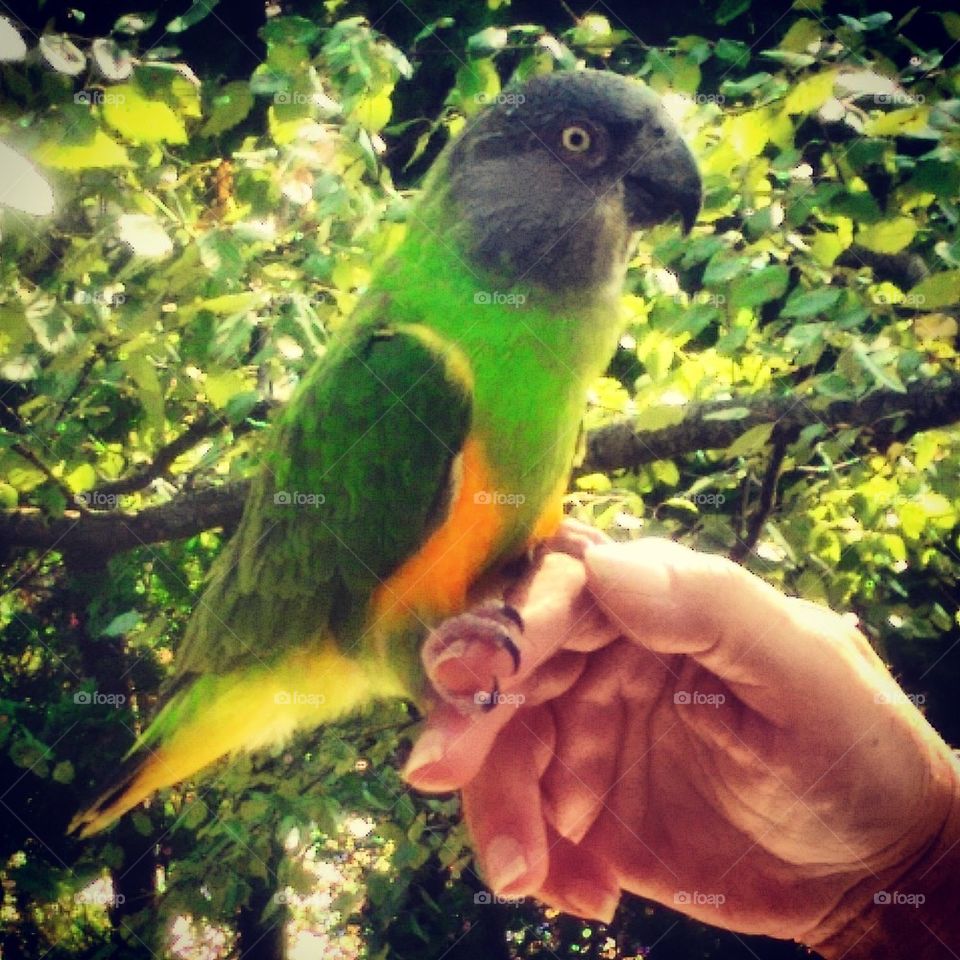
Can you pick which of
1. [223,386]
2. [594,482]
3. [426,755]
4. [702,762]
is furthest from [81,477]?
[702,762]

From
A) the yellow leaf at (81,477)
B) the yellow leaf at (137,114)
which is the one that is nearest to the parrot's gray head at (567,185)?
the yellow leaf at (137,114)

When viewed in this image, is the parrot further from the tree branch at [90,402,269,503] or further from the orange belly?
the tree branch at [90,402,269,503]

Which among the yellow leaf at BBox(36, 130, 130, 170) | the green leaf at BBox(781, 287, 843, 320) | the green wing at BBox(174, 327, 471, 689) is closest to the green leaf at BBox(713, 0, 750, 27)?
the green leaf at BBox(781, 287, 843, 320)

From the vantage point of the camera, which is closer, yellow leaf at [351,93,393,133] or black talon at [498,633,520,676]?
black talon at [498,633,520,676]

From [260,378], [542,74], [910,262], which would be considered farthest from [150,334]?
[910,262]

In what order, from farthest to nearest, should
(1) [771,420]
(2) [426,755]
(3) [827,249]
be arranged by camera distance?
(1) [771,420] → (3) [827,249] → (2) [426,755]

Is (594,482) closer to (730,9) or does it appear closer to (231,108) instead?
(730,9)
